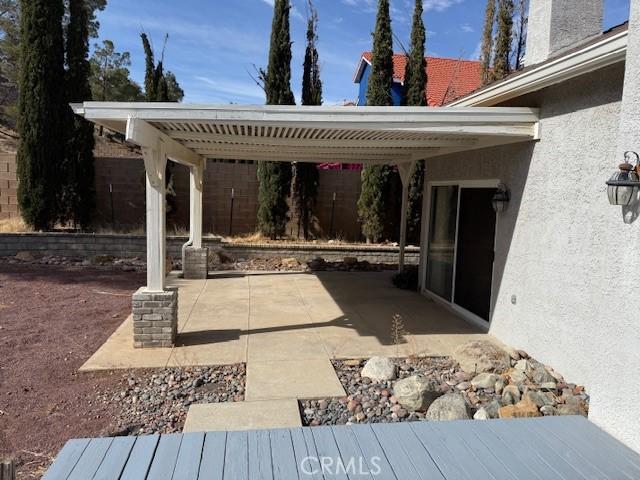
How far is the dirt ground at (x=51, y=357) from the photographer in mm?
3840

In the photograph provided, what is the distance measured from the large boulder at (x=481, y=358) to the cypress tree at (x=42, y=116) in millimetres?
11525

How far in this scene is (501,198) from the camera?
5965 millimetres

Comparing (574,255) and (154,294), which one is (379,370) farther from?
(154,294)

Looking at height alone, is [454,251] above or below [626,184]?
below

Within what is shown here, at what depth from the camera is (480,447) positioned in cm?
290

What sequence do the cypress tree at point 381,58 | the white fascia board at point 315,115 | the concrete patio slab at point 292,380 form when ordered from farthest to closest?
1. the cypress tree at point 381,58
2. the white fascia board at point 315,115
3. the concrete patio slab at point 292,380

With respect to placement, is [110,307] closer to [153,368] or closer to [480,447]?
[153,368]

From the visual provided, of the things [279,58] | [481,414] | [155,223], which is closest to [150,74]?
[279,58]

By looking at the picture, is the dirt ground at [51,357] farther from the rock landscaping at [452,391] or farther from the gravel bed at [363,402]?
the rock landscaping at [452,391]

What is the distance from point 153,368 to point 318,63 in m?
11.8

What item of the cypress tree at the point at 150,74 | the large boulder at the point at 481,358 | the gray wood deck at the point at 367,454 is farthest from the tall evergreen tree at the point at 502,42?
the gray wood deck at the point at 367,454

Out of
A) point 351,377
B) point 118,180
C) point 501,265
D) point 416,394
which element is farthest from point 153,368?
point 118,180

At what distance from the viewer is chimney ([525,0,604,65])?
6164 mm

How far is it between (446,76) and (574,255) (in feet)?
65.9
